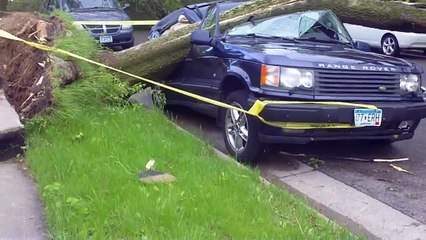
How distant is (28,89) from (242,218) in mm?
4080

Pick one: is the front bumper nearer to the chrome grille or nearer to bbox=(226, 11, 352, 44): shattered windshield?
the chrome grille

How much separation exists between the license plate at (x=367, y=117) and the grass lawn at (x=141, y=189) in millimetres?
1207

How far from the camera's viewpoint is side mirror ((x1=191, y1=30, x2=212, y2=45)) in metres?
7.91

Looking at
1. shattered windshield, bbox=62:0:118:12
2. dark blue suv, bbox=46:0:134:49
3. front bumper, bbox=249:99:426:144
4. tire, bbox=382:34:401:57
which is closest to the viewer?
front bumper, bbox=249:99:426:144

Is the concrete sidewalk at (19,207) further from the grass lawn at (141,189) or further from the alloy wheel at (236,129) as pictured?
the alloy wheel at (236,129)

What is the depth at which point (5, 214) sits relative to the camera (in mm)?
5027

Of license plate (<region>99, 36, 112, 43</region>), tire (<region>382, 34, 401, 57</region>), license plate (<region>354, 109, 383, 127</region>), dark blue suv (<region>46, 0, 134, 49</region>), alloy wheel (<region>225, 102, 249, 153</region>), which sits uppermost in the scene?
license plate (<region>354, 109, 383, 127</region>)

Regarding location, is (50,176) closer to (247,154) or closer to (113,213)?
(113,213)

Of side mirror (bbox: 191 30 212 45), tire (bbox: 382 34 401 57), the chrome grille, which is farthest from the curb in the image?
tire (bbox: 382 34 401 57)

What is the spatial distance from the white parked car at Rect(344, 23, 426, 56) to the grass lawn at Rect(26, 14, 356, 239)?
11454 mm

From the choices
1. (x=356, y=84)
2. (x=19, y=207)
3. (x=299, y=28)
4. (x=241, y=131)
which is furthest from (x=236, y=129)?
(x=19, y=207)

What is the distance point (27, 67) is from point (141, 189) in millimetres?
3721

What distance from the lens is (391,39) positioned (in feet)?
59.9

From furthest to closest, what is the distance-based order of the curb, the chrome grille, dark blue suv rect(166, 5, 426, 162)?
the chrome grille, dark blue suv rect(166, 5, 426, 162), the curb
